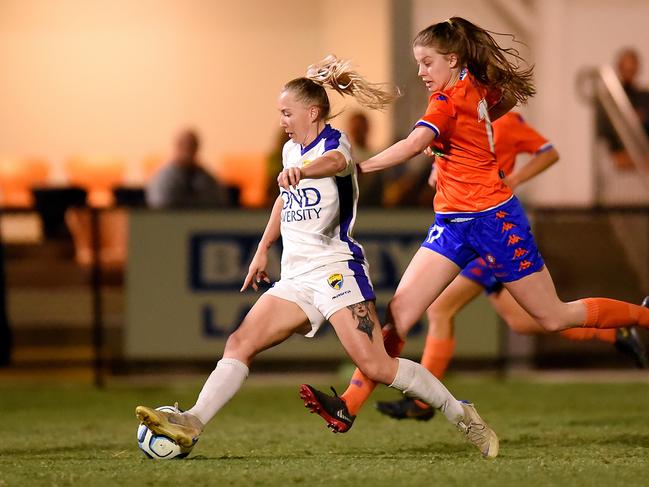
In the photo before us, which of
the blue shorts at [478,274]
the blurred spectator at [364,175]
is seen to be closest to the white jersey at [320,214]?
the blue shorts at [478,274]

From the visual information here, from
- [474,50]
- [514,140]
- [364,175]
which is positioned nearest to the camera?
[474,50]

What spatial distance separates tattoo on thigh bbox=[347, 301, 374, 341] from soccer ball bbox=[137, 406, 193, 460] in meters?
0.86

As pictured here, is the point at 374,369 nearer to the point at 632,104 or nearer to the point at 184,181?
the point at 184,181

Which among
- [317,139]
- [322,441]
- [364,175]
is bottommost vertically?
[322,441]

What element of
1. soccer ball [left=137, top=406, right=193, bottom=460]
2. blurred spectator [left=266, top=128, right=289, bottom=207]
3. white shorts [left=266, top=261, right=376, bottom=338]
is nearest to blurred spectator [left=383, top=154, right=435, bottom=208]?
blurred spectator [left=266, top=128, right=289, bottom=207]

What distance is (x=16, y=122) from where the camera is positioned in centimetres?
1702

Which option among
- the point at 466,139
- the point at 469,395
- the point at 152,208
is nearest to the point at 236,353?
the point at 466,139

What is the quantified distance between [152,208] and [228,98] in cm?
748

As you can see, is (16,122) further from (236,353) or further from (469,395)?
Result: (236,353)

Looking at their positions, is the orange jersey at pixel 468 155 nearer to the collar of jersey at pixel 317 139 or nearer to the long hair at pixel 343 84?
the long hair at pixel 343 84

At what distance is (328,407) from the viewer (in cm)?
538

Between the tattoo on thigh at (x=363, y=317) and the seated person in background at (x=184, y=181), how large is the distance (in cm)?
522

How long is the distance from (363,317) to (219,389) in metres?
0.70

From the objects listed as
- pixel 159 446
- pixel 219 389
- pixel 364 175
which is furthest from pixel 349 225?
pixel 364 175
